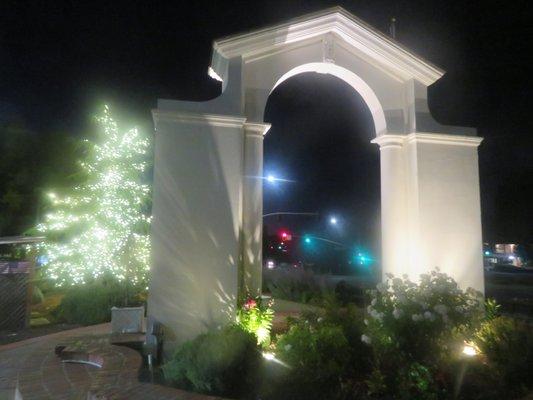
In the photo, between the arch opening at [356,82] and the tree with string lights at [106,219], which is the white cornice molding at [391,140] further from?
the tree with string lights at [106,219]

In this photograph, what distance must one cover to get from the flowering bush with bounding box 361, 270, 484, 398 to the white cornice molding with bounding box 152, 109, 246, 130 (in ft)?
9.83

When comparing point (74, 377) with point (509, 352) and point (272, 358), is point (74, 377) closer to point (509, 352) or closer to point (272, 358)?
point (272, 358)

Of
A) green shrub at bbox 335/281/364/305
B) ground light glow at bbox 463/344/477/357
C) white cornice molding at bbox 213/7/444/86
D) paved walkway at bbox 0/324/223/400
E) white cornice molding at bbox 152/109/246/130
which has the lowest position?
paved walkway at bbox 0/324/223/400

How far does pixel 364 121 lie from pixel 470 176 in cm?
1112

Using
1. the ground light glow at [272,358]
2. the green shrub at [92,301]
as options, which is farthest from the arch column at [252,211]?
the green shrub at [92,301]

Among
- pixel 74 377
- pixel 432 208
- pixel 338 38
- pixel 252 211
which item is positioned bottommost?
pixel 74 377

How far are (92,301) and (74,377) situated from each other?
5435mm

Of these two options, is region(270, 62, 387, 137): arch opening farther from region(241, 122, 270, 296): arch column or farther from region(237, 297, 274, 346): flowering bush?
region(237, 297, 274, 346): flowering bush

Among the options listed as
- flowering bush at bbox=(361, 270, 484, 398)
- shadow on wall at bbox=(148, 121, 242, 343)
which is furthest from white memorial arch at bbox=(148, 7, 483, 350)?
flowering bush at bbox=(361, 270, 484, 398)

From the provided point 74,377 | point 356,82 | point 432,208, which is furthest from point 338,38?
point 74,377

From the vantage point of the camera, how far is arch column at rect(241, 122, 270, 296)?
23.6ft

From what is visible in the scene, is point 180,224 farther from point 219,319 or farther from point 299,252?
point 299,252

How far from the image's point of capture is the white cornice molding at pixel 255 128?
7.35 metres

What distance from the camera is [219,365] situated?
4848mm
